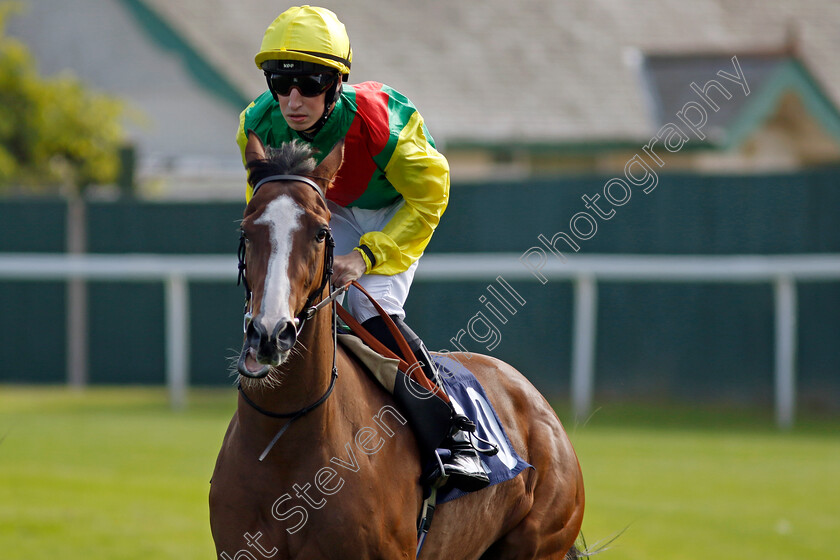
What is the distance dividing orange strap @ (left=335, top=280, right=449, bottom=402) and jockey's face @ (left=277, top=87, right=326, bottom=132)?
522 millimetres

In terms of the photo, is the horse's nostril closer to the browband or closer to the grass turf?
the browband

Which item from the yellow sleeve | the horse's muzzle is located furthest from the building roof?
the horse's muzzle

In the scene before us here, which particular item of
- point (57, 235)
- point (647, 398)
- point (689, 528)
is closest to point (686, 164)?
point (647, 398)

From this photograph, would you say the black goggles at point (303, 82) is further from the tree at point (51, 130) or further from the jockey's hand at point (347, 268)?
the tree at point (51, 130)

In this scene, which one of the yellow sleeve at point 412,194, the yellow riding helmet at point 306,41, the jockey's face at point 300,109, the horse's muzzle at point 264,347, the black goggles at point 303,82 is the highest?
the yellow riding helmet at point 306,41

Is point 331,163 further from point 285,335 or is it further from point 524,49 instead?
point 524,49

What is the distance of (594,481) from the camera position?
8.19 metres


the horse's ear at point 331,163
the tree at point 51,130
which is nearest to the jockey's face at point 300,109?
the horse's ear at point 331,163

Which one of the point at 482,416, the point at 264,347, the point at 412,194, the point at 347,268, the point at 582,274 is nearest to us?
the point at 264,347

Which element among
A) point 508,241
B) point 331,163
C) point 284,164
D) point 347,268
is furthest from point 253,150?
point 508,241

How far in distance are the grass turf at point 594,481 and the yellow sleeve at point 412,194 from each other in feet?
5.89

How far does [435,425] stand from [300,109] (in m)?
1.04

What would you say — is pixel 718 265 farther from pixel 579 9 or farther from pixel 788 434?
pixel 579 9

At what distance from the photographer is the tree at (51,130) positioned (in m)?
14.2
